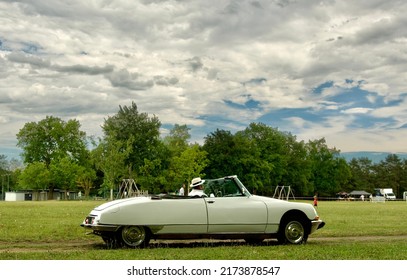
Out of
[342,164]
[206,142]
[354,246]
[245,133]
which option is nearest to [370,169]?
[342,164]

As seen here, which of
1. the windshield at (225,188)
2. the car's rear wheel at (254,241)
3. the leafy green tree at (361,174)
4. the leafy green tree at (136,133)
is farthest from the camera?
the leafy green tree at (361,174)

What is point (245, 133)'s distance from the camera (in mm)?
109375

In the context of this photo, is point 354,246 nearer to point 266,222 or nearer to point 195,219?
point 266,222

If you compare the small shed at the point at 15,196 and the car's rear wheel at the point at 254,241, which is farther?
the small shed at the point at 15,196

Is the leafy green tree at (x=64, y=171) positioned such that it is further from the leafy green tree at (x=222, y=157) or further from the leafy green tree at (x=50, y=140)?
the leafy green tree at (x=222, y=157)

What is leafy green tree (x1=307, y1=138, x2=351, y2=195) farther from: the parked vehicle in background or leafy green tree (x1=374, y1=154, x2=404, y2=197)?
leafy green tree (x1=374, y1=154, x2=404, y2=197)

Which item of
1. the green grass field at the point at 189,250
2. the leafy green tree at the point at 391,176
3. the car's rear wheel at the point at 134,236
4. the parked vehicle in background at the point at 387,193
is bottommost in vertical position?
the green grass field at the point at 189,250

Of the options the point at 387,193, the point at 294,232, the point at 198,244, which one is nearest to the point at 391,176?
the point at 387,193

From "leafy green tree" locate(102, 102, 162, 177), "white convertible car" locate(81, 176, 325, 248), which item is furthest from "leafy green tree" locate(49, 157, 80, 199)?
"white convertible car" locate(81, 176, 325, 248)

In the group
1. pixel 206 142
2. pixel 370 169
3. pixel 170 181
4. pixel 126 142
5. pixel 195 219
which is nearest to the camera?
pixel 195 219

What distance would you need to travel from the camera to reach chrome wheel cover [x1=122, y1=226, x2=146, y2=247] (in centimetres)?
1233

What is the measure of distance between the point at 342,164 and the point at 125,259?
128 metres

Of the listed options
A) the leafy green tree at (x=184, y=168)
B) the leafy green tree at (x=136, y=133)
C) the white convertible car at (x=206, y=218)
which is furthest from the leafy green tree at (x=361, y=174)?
the white convertible car at (x=206, y=218)

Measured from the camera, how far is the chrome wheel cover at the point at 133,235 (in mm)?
12328
